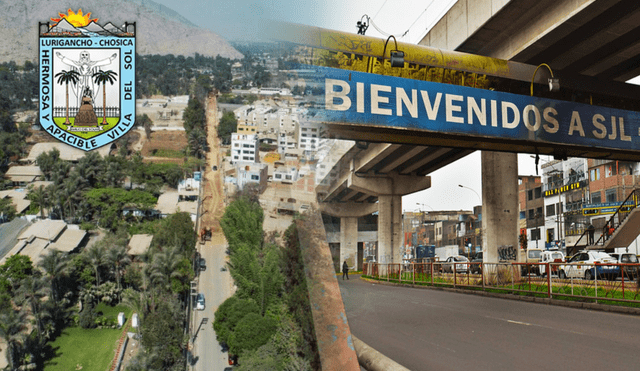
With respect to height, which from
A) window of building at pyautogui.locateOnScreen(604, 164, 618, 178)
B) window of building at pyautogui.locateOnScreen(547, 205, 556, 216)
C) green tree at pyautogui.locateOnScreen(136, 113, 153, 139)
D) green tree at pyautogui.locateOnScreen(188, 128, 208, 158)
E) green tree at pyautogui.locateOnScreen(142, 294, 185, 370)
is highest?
green tree at pyautogui.locateOnScreen(136, 113, 153, 139)

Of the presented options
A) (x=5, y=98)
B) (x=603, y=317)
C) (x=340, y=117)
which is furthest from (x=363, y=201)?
(x=5, y=98)

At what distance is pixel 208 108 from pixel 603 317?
150m

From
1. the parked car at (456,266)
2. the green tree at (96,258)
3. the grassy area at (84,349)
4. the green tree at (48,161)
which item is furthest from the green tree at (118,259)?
the parked car at (456,266)

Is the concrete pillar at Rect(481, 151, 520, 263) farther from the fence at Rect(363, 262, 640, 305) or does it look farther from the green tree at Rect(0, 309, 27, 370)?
the green tree at Rect(0, 309, 27, 370)

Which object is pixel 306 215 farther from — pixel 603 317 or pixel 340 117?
pixel 603 317

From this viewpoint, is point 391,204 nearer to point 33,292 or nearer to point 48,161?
point 33,292

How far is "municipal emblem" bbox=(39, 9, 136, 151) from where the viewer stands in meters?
20.7

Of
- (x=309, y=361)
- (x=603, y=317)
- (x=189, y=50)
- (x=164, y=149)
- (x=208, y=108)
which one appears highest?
(x=189, y=50)

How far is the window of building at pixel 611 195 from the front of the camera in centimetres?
3694

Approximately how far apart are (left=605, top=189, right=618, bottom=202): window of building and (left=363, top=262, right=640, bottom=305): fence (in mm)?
21662

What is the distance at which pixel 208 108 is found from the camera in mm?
153875

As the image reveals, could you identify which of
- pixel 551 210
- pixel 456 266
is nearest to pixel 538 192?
pixel 551 210

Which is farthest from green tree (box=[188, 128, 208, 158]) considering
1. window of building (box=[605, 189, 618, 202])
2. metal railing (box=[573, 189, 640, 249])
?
metal railing (box=[573, 189, 640, 249])

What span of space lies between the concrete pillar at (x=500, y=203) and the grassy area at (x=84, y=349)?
83.9 metres
